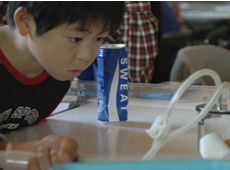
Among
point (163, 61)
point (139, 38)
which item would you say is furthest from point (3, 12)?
point (163, 61)

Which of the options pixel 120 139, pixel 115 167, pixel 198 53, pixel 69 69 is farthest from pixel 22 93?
pixel 198 53

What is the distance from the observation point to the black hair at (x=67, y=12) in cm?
74

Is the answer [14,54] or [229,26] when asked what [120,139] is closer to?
[14,54]

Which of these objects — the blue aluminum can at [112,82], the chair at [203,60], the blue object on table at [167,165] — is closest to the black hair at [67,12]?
the blue aluminum can at [112,82]

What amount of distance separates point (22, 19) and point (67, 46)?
4.7 inches

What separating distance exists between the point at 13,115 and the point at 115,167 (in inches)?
23.8

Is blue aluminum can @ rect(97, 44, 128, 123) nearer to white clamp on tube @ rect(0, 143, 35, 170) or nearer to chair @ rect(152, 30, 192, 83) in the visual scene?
white clamp on tube @ rect(0, 143, 35, 170)

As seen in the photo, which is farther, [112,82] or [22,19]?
[112,82]

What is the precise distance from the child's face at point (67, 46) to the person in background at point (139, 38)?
4.13 feet

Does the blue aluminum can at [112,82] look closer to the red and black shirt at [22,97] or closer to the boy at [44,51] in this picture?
the boy at [44,51]

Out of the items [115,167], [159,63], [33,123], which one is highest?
[115,167]

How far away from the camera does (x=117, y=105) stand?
92cm

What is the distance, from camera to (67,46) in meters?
0.78

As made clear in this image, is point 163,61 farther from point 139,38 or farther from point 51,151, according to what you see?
point 51,151
